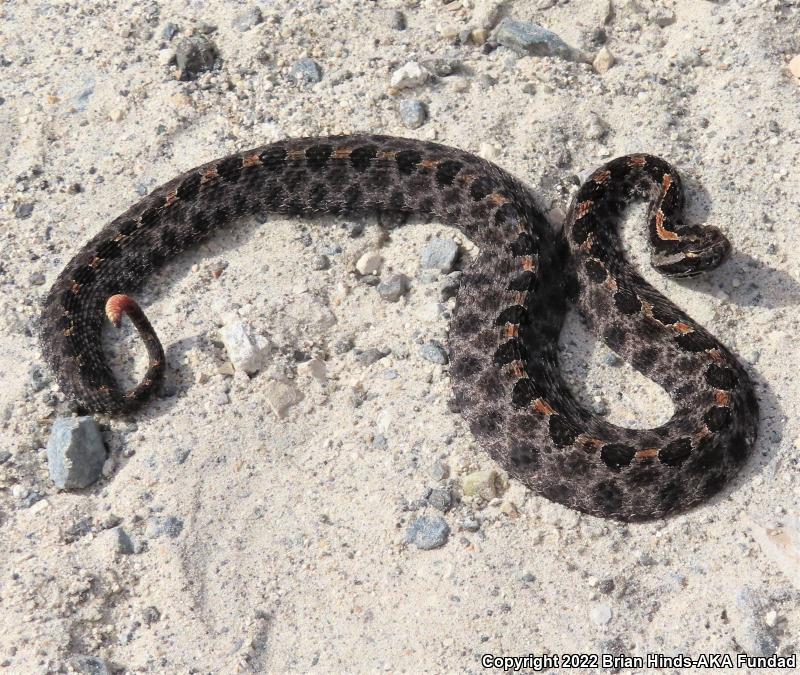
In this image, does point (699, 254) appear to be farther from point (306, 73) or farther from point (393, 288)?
point (306, 73)

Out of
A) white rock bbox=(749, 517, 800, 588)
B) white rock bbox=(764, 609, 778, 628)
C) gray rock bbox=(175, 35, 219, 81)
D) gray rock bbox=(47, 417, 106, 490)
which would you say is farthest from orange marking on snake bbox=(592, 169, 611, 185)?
gray rock bbox=(47, 417, 106, 490)

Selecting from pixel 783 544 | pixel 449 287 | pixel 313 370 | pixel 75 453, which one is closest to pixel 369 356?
pixel 313 370

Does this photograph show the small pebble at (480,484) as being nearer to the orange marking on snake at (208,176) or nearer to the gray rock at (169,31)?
the orange marking on snake at (208,176)

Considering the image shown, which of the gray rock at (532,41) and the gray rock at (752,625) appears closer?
the gray rock at (752,625)

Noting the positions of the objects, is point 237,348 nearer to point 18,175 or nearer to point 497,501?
point 497,501

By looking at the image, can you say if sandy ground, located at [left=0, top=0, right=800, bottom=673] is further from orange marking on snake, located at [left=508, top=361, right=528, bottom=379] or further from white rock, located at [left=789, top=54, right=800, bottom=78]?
orange marking on snake, located at [left=508, top=361, right=528, bottom=379]

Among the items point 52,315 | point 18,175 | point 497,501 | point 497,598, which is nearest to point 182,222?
point 52,315

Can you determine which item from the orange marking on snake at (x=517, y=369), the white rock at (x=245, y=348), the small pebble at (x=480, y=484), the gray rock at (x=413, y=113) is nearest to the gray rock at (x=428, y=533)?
the small pebble at (x=480, y=484)
